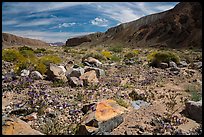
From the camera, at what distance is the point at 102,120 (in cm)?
378

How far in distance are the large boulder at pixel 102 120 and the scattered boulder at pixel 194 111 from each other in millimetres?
1141

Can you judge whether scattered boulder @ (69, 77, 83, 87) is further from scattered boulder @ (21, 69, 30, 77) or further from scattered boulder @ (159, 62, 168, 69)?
scattered boulder @ (159, 62, 168, 69)

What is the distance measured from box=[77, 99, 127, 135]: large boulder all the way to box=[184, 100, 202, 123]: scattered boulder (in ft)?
3.74

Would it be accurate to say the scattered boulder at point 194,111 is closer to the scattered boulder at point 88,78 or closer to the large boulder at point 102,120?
the large boulder at point 102,120

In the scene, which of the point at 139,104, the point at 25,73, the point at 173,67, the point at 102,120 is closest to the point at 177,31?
the point at 173,67

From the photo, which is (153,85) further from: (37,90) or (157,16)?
(157,16)

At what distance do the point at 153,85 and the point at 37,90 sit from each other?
2981 millimetres

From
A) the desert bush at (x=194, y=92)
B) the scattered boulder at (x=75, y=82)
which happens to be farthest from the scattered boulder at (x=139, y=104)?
the scattered boulder at (x=75, y=82)

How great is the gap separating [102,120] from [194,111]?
5.33 feet

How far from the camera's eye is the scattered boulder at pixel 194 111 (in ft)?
14.5

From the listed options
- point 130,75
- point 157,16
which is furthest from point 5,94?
point 157,16

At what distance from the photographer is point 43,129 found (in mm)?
3922

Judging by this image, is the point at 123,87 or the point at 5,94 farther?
the point at 123,87

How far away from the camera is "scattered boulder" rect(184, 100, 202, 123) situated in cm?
442
